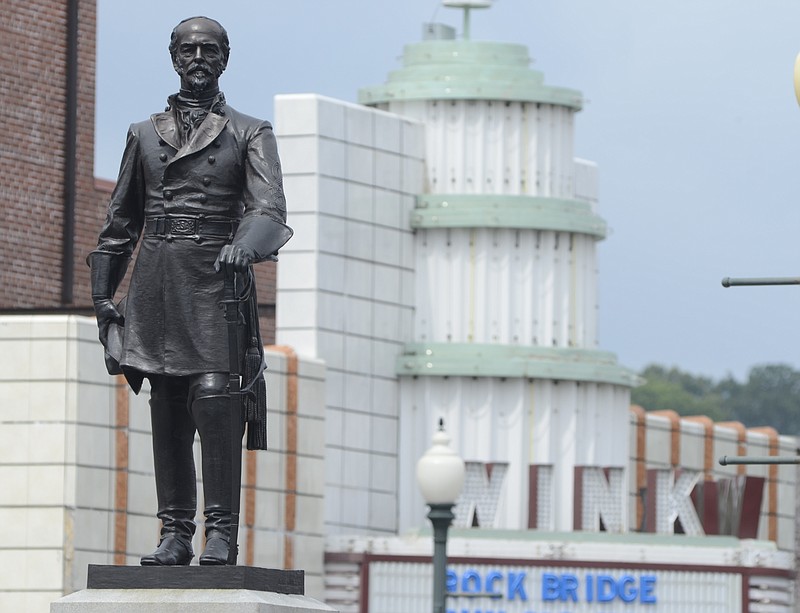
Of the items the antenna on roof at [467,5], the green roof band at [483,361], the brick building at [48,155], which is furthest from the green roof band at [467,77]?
the brick building at [48,155]

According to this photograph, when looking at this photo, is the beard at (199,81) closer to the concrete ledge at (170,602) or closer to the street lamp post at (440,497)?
the concrete ledge at (170,602)

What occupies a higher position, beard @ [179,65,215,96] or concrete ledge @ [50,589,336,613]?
beard @ [179,65,215,96]

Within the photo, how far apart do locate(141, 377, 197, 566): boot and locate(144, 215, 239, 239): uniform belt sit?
916 millimetres

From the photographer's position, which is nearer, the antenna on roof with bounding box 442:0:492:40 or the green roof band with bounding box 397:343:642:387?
the green roof band with bounding box 397:343:642:387

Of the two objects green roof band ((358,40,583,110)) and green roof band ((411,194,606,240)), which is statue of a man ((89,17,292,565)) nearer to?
green roof band ((411,194,606,240))

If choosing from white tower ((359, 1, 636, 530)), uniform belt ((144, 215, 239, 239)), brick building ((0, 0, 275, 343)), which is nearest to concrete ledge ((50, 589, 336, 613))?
uniform belt ((144, 215, 239, 239))

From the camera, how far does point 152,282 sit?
62.7ft

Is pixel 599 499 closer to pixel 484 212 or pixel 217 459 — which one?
pixel 484 212

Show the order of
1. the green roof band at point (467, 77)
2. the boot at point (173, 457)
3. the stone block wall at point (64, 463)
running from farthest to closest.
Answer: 1. the green roof band at point (467, 77)
2. the stone block wall at point (64, 463)
3. the boot at point (173, 457)

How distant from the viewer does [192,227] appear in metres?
19.0

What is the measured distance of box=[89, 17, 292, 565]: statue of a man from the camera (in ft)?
61.9

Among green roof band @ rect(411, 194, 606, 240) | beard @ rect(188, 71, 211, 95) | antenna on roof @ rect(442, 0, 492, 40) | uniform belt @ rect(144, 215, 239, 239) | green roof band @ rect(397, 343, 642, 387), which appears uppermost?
antenna on roof @ rect(442, 0, 492, 40)

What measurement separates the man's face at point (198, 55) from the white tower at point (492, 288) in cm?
3592

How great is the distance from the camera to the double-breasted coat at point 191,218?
18938mm
